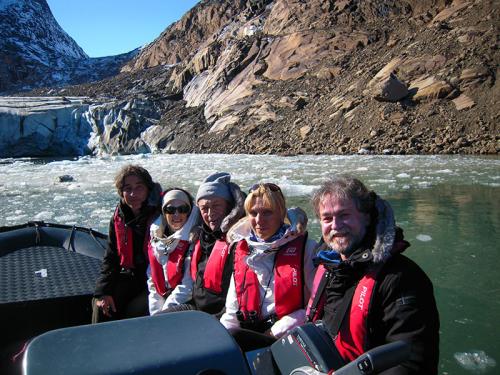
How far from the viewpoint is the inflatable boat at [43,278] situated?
10.6ft

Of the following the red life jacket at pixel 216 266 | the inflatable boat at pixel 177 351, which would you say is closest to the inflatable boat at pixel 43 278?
the red life jacket at pixel 216 266

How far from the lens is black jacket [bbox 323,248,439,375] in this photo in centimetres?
173

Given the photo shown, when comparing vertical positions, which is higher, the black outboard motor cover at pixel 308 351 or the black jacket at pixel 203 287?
the black outboard motor cover at pixel 308 351

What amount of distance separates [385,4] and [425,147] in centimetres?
1798

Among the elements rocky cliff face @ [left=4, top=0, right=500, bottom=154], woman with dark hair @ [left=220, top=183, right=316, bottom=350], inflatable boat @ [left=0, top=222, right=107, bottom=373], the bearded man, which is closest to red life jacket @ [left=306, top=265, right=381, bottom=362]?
the bearded man

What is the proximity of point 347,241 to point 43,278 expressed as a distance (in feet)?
9.07

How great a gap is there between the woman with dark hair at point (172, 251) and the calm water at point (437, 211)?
6.49 feet

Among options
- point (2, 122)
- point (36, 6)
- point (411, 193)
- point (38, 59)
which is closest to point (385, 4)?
point (411, 193)

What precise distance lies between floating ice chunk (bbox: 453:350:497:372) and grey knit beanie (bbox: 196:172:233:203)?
81.3 inches

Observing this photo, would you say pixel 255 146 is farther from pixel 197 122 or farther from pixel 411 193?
pixel 411 193

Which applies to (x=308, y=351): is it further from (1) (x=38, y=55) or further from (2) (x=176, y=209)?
(1) (x=38, y=55)

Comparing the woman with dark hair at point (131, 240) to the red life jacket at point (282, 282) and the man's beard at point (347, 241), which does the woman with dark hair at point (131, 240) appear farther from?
the man's beard at point (347, 241)

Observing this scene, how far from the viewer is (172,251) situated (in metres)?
3.27

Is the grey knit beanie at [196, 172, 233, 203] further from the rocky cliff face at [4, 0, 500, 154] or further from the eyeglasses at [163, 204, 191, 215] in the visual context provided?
the rocky cliff face at [4, 0, 500, 154]
